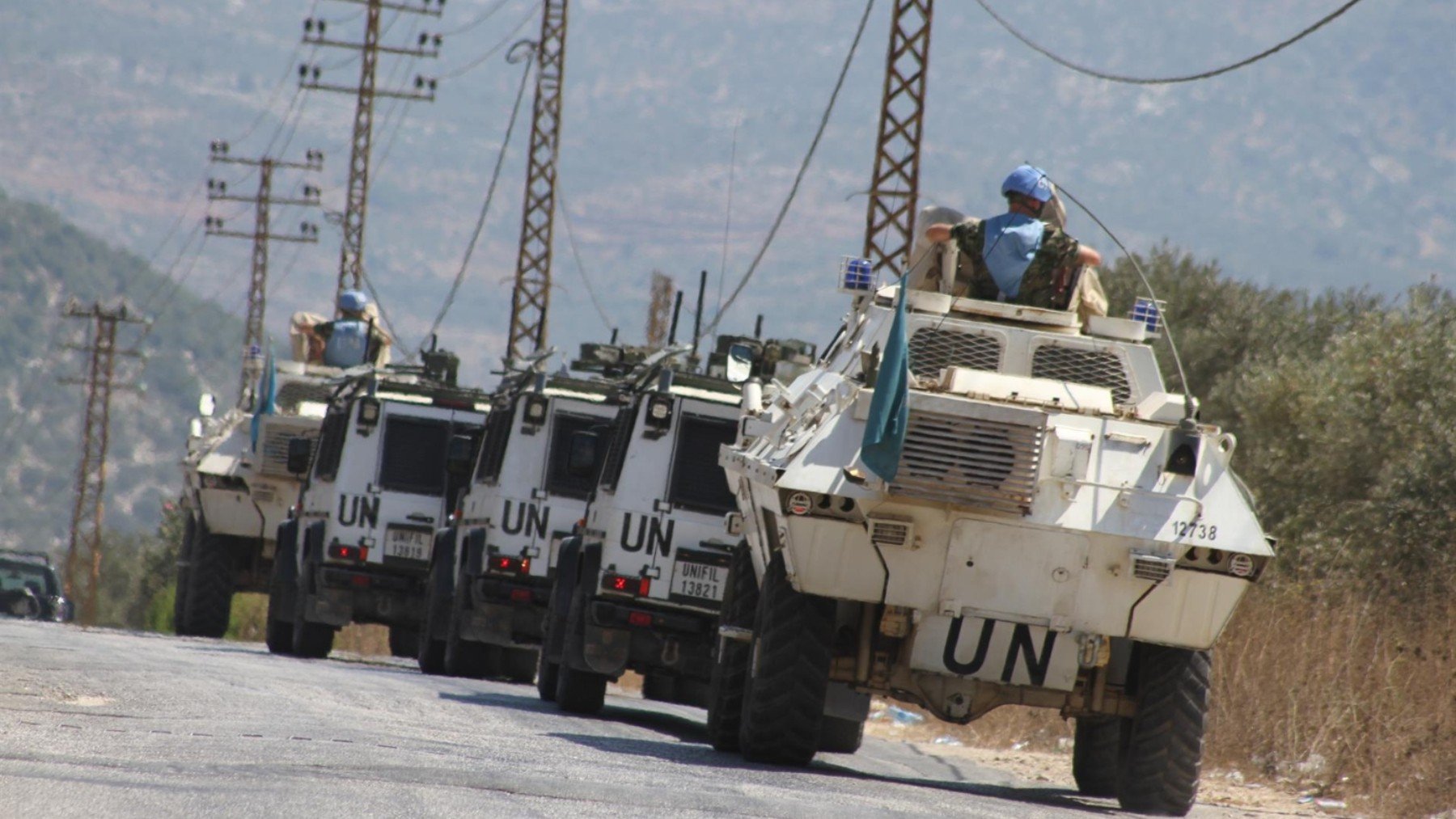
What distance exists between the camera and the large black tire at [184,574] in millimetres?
30578

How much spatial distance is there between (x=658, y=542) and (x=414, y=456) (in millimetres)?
7230

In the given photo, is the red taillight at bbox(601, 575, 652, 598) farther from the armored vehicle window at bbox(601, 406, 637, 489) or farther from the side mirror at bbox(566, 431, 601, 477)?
the side mirror at bbox(566, 431, 601, 477)

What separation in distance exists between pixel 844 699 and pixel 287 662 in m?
10.4

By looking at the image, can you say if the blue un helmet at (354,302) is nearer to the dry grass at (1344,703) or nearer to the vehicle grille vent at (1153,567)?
the dry grass at (1344,703)

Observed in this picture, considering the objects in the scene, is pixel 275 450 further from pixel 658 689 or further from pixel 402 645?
pixel 658 689

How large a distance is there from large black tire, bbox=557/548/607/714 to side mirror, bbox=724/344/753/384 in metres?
1.60

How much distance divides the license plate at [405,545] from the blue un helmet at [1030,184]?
10821mm

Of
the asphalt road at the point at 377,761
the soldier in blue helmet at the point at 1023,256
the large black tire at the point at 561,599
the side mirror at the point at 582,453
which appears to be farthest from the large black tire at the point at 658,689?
the soldier in blue helmet at the point at 1023,256

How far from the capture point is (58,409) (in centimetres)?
17538

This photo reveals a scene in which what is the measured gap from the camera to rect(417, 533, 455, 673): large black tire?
22641 millimetres

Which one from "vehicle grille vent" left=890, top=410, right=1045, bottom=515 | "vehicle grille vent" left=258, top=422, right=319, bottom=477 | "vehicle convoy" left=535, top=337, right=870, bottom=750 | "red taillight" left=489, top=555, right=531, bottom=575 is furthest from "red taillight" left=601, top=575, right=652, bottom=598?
"vehicle grille vent" left=258, top=422, right=319, bottom=477

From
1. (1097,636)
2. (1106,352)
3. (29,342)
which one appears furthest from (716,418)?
(29,342)

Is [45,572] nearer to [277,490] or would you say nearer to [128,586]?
[277,490]

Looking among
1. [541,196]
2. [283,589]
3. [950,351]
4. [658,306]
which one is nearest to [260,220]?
[658,306]
